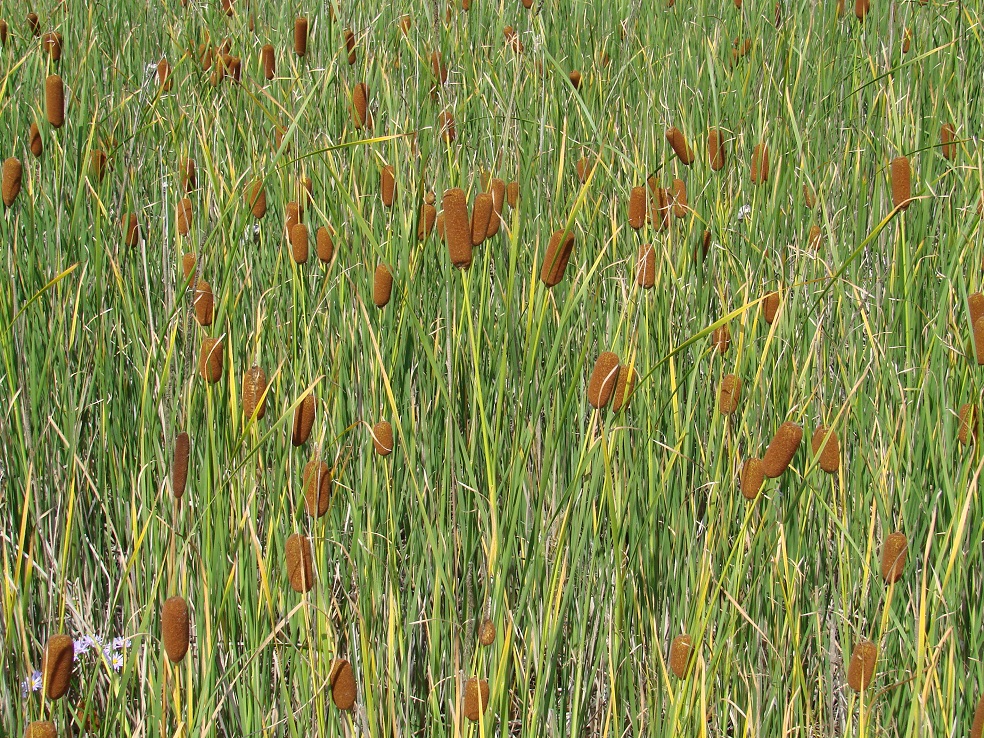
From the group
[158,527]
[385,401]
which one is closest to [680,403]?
[385,401]

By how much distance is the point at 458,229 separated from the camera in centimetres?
107

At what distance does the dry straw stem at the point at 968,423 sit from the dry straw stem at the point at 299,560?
76cm

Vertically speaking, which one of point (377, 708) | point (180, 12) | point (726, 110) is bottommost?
point (377, 708)

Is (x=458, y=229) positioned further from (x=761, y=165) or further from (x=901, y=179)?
(x=761, y=165)

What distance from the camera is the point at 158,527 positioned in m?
1.33

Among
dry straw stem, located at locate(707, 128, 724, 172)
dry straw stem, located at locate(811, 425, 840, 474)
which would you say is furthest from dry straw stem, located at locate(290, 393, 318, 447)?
dry straw stem, located at locate(707, 128, 724, 172)

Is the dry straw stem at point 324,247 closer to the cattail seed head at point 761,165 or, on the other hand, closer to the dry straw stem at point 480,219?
the dry straw stem at point 480,219

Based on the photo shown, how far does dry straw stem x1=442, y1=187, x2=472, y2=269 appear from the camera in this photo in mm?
1060

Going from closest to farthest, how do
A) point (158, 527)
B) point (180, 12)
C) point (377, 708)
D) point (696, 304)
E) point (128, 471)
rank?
point (377, 708) < point (158, 527) < point (128, 471) < point (696, 304) < point (180, 12)

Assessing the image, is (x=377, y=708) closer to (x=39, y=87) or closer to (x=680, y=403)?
(x=680, y=403)

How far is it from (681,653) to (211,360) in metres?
0.58

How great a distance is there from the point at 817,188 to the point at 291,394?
3.94 ft

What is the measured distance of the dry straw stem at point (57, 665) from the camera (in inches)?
33.9

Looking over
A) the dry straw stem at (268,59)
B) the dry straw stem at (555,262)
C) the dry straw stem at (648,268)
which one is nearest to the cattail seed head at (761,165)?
the dry straw stem at (648,268)
